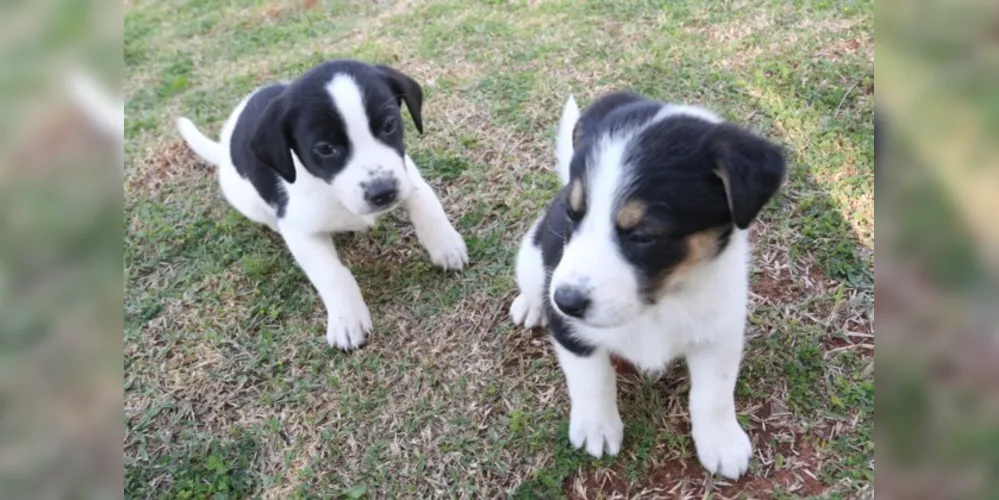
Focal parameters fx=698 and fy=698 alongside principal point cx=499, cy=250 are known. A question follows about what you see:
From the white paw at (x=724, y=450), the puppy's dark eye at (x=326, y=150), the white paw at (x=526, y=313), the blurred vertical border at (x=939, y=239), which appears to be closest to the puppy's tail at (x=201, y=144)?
the puppy's dark eye at (x=326, y=150)

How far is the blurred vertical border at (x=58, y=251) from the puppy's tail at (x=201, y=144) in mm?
4015

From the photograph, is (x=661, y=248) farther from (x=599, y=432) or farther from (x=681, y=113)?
(x=599, y=432)

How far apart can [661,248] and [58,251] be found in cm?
172

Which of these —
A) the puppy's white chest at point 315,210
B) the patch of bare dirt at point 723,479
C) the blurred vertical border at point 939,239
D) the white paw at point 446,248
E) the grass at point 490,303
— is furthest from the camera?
the white paw at point 446,248

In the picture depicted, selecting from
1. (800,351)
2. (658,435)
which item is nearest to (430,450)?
(658,435)

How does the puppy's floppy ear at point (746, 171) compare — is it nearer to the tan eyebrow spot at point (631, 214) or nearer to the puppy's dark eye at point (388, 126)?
the tan eyebrow spot at point (631, 214)

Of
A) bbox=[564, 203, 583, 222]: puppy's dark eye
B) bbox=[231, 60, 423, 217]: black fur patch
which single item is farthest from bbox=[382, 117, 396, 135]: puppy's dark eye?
bbox=[564, 203, 583, 222]: puppy's dark eye

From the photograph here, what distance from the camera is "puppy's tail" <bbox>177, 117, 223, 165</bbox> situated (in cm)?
484

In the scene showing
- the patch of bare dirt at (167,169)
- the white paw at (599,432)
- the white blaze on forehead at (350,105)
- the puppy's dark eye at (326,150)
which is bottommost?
the patch of bare dirt at (167,169)

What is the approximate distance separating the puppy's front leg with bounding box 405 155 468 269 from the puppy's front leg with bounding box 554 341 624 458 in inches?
47.5

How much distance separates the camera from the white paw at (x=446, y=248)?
3889 millimetres

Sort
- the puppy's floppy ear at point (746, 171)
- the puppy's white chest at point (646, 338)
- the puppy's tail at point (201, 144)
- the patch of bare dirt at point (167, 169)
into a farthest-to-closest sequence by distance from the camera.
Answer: the patch of bare dirt at point (167, 169) → the puppy's tail at point (201, 144) → the puppy's white chest at point (646, 338) → the puppy's floppy ear at point (746, 171)

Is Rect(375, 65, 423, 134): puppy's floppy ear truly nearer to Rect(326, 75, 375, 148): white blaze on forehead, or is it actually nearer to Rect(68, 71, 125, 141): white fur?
Rect(326, 75, 375, 148): white blaze on forehead

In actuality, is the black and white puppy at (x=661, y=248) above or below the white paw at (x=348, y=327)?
above
